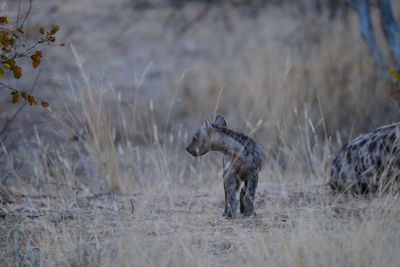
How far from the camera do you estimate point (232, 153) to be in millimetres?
4648

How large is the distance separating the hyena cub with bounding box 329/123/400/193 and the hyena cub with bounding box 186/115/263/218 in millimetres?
968

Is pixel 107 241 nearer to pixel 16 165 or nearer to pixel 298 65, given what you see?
pixel 16 165

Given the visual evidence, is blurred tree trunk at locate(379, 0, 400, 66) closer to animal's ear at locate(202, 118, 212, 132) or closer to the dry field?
the dry field

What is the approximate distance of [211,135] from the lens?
4617 millimetres

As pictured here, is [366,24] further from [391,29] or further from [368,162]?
[368,162]

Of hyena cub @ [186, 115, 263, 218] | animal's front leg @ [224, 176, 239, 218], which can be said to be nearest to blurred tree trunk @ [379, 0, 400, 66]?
hyena cub @ [186, 115, 263, 218]

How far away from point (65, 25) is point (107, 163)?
8.32m

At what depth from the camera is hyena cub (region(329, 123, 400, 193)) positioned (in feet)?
16.7

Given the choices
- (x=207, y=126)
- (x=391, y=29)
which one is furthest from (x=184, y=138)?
(x=391, y=29)

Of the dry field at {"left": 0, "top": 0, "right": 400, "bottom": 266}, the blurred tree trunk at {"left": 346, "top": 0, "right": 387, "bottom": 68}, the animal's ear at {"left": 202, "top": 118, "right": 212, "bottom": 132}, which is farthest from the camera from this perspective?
the blurred tree trunk at {"left": 346, "top": 0, "right": 387, "bottom": 68}

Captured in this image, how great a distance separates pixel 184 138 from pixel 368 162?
1.94m

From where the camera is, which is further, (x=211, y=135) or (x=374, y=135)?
(x=374, y=135)

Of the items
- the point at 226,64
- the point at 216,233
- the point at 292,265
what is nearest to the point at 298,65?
the point at 226,64

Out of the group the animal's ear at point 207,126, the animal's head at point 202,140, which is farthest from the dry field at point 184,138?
the animal's ear at point 207,126
